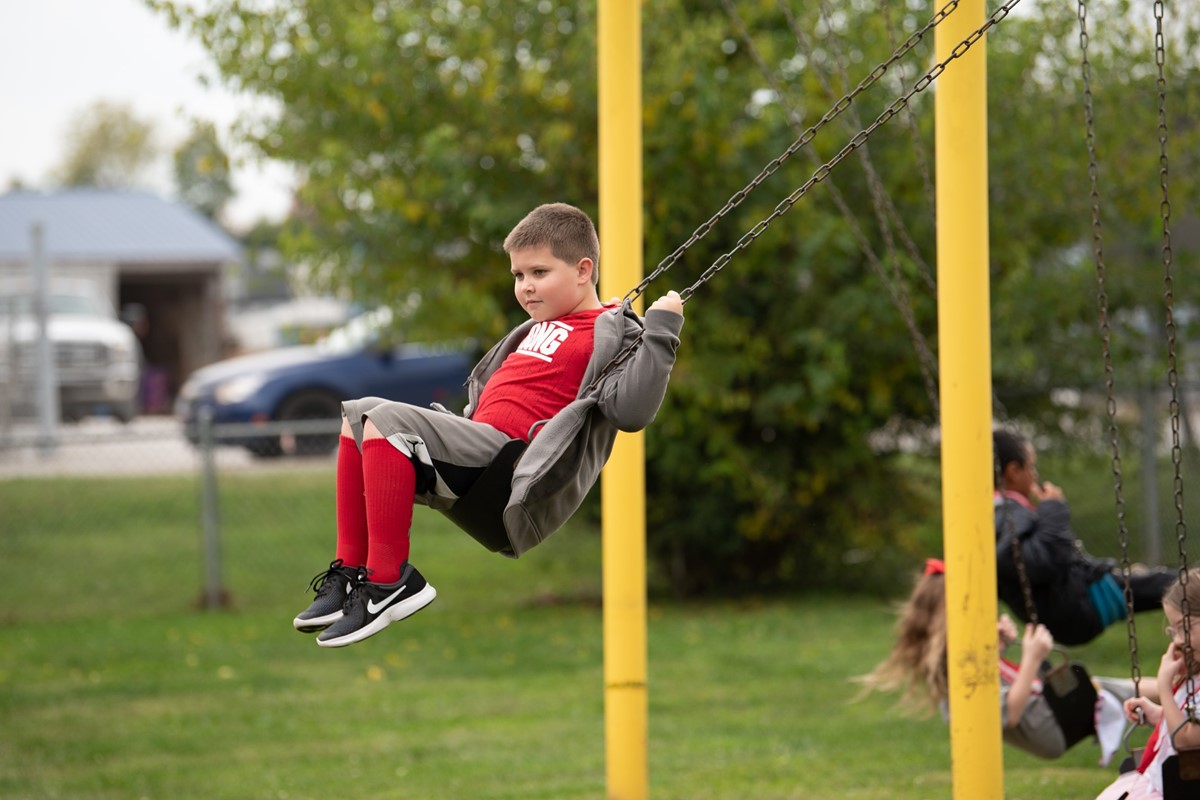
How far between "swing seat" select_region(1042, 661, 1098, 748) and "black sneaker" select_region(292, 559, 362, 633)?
9.32 ft

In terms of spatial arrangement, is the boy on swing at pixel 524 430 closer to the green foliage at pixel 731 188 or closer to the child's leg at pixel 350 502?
the child's leg at pixel 350 502

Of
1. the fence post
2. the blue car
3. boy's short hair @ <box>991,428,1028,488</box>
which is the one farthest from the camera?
the blue car

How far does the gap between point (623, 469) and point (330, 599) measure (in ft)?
7.06

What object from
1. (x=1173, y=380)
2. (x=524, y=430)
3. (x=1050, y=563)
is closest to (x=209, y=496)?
(x=1050, y=563)

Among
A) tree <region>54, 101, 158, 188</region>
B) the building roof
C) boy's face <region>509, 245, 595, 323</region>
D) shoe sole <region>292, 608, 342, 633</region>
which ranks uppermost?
tree <region>54, 101, 158, 188</region>

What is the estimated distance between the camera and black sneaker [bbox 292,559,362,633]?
3.63 metres

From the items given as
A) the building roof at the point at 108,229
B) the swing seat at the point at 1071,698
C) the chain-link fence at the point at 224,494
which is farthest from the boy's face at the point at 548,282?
the building roof at the point at 108,229

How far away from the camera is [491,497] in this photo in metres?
3.74

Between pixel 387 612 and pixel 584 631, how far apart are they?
268 inches

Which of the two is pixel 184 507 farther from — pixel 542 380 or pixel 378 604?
pixel 378 604

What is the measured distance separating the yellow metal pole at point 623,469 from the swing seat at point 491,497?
6.00 feet

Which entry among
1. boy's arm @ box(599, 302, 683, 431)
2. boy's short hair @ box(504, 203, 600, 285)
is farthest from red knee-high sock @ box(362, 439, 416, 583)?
boy's short hair @ box(504, 203, 600, 285)

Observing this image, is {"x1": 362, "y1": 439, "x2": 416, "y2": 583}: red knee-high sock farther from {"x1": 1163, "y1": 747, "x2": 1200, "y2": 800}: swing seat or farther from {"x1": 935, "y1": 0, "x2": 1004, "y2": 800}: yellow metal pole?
{"x1": 1163, "y1": 747, "x2": 1200, "y2": 800}: swing seat

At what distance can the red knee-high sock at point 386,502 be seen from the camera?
11.9ft
